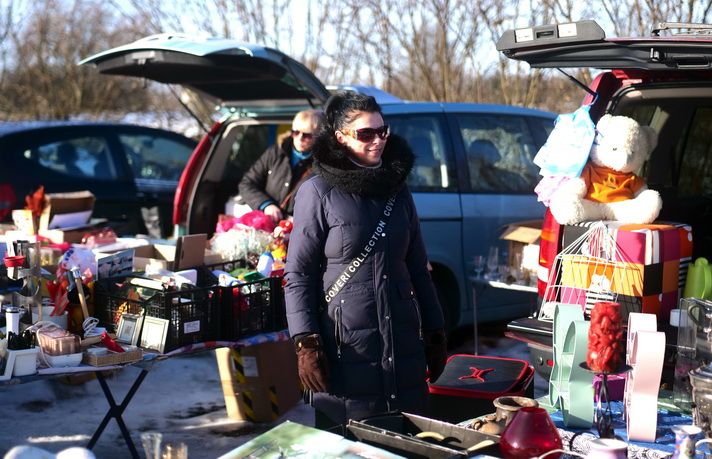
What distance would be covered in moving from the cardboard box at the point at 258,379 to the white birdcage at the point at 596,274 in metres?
1.68

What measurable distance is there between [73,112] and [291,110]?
11794 mm

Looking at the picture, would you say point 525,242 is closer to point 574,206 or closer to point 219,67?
point 574,206

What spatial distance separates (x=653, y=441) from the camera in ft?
9.75

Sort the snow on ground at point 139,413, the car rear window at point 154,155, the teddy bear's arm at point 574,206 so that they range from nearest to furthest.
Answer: the teddy bear's arm at point 574,206 < the snow on ground at point 139,413 < the car rear window at point 154,155

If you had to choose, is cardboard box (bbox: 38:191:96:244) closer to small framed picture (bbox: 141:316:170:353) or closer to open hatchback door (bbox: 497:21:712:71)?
small framed picture (bbox: 141:316:170:353)

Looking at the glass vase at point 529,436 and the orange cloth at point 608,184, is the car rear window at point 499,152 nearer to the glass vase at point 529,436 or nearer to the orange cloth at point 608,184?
the orange cloth at point 608,184

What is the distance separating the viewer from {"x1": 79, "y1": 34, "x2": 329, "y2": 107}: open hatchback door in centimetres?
573

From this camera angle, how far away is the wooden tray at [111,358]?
4.14 metres

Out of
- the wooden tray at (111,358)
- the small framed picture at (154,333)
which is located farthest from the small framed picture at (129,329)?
the wooden tray at (111,358)

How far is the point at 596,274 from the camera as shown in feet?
14.5

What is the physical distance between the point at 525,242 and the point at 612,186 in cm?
131

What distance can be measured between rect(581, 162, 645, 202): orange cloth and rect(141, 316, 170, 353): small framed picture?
2190 millimetres

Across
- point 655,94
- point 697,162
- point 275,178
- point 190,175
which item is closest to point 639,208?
point 655,94

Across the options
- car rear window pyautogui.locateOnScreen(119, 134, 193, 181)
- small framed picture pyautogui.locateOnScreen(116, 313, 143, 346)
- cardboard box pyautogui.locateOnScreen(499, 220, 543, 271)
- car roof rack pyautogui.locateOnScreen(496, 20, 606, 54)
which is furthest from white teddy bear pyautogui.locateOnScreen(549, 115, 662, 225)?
car rear window pyautogui.locateOnScreen(119, 134, 193, 181)
